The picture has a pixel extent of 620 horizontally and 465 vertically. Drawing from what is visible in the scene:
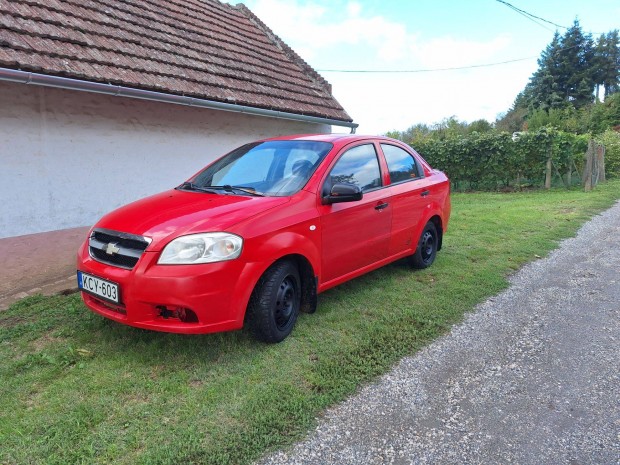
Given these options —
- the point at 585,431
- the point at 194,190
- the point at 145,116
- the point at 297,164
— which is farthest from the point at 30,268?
the point at 585,431

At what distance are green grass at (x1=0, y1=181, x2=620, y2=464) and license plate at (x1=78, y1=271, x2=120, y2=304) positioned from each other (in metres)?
0.46

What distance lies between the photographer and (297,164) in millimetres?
3771

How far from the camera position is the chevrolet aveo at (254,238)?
2.76m

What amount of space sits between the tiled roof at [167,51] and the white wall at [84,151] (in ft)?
1.59

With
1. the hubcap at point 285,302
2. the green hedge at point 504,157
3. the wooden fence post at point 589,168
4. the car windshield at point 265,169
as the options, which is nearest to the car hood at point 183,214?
the car windshield at point 265,169

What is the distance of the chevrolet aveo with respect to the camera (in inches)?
108

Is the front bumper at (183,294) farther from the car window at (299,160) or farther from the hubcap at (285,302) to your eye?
the car window at (299,160)

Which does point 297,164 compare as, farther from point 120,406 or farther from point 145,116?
point 145,116

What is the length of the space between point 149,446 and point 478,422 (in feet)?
6.07

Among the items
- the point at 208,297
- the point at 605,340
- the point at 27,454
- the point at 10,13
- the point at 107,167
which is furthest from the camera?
the point at 107,167

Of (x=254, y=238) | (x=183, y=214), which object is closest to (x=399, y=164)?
(x=254, y=238)

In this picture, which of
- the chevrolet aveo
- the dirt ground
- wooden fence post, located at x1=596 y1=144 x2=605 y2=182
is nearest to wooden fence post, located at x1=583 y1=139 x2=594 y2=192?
wooden fence post, located at x1=596 y1=144 x2=605 y2=182

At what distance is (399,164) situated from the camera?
15.5ft

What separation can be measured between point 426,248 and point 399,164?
1.22m
